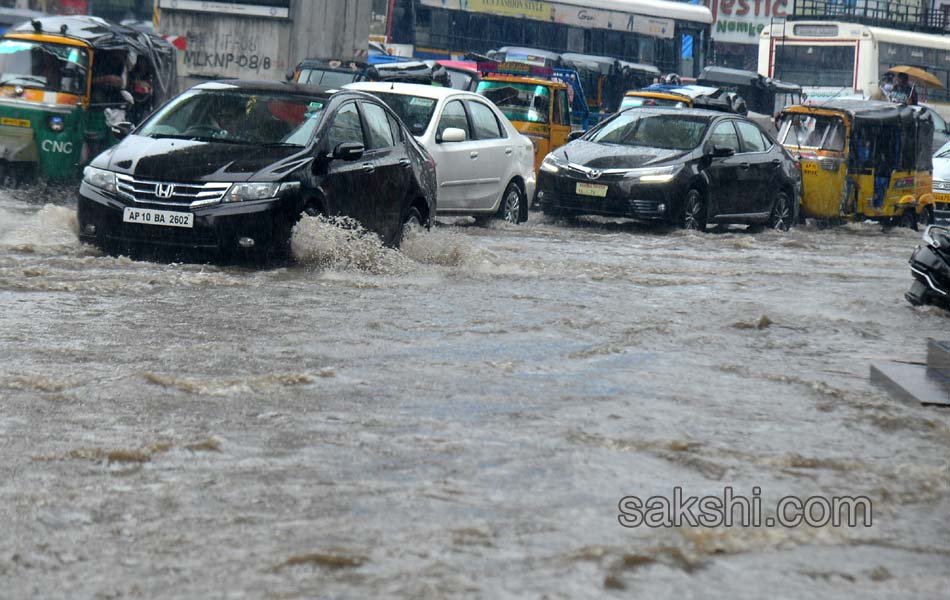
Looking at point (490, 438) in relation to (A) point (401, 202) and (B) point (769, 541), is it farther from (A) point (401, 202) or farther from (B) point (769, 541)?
(A) point (401, 202)

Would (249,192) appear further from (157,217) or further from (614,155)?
(614,155)

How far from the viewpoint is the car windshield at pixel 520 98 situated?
74.7 feet

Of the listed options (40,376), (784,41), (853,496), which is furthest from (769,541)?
(784,41)

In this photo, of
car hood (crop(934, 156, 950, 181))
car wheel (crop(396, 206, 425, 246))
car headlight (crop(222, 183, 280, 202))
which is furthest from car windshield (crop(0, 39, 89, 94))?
car hood (crop(934, 156, 950, 181))

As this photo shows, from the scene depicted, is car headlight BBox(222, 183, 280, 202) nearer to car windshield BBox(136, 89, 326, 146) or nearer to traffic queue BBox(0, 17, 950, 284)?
traffic queue BBox(0, 17, 950, 284)

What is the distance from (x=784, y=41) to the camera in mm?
39000

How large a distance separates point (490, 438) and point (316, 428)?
68cm

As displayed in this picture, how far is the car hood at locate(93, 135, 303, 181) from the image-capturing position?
10.8 metres

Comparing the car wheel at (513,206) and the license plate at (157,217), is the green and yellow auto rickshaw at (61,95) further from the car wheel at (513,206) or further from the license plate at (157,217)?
the license plate at (157,217)

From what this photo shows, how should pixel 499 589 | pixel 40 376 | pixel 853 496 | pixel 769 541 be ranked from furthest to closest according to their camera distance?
pixel 40 376
pixel 853 496
pixel 769 541
pixel 499 589

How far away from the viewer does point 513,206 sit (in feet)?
58.3

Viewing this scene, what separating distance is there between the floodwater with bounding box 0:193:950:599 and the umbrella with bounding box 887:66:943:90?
85.0ft

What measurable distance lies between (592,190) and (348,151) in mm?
6867

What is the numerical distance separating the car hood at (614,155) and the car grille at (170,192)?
26.3ft
